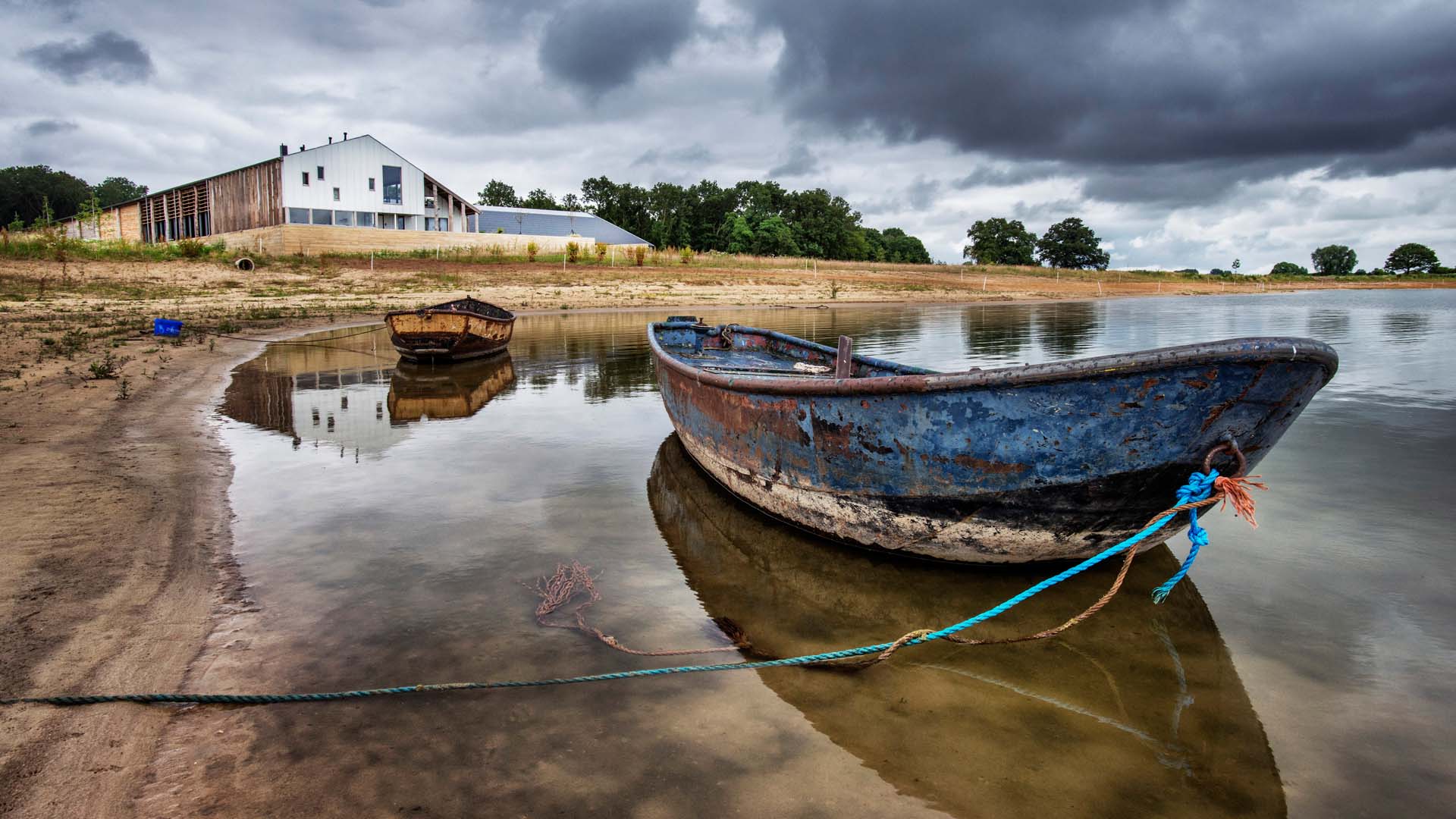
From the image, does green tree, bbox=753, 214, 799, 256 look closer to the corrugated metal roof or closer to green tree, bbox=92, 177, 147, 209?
the corrugated metal roof

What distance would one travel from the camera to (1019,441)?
445 centimetres

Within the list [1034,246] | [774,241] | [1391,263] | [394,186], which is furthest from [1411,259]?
[394,186]

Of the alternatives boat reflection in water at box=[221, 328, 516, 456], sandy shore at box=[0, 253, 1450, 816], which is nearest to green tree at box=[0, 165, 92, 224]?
sandy shore at box=[0, 253, 1450, 816]

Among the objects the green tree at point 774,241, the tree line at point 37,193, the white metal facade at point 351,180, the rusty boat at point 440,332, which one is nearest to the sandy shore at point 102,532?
the rusty boat at point 440,332

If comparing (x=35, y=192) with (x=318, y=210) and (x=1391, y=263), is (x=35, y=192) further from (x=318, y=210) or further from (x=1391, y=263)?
(x=1391, y=263)

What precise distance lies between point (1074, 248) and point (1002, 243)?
10.5 meters

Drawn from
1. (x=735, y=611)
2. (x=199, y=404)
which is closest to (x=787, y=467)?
(x=735, y=611)

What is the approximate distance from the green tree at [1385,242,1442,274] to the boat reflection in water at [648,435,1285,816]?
5317 inches

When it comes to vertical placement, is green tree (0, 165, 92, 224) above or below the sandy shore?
above

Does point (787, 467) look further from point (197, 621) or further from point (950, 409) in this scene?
point (197, 621)

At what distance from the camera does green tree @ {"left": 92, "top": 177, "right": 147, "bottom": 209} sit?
307 ft

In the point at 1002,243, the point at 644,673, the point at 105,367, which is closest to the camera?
the point at 644,673

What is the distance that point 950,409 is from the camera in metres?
4.61

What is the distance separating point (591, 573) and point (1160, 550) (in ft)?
14.2
